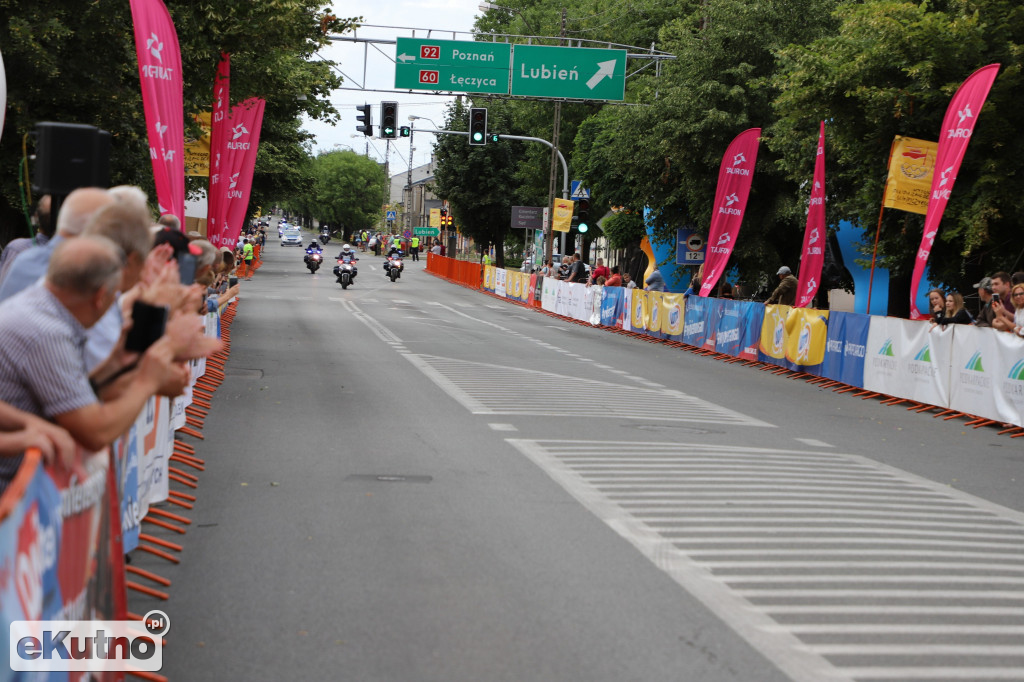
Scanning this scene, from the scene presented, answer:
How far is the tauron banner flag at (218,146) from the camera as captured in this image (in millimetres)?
19219

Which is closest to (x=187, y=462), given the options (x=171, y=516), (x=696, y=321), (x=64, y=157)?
(x=171, y=516)

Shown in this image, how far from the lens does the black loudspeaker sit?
23.3 ft

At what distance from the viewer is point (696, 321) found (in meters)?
25.3

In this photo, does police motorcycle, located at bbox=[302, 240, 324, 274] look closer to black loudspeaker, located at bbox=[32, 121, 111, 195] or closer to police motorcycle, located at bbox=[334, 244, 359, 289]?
police motorcycle, located at bbox=[334, 244, 359, 289]

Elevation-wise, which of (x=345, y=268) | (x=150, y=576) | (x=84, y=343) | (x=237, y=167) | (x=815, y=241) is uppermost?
(x=237, y=167)

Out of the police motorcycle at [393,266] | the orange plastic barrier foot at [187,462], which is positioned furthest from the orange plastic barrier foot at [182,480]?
the police motorcycle at [393,266]

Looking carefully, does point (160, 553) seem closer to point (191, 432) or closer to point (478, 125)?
point (191, 432)

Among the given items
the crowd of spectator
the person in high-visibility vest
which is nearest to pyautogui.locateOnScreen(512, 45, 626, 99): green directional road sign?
the person in high-visibility vest

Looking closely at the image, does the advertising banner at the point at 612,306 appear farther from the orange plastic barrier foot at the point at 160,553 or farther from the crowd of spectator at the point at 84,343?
the crowd of spectator at the point at 84,343

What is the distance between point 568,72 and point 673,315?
12484 mm

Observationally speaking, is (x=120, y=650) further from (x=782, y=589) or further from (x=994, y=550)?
(x=994, y=550)

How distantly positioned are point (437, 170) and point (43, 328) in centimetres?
7002

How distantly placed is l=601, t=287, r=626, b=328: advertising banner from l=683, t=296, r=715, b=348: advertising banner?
4878 mm

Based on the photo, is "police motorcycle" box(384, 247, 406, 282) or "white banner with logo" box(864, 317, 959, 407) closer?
"white banner with logo" box(864, 317, 959, 407)
